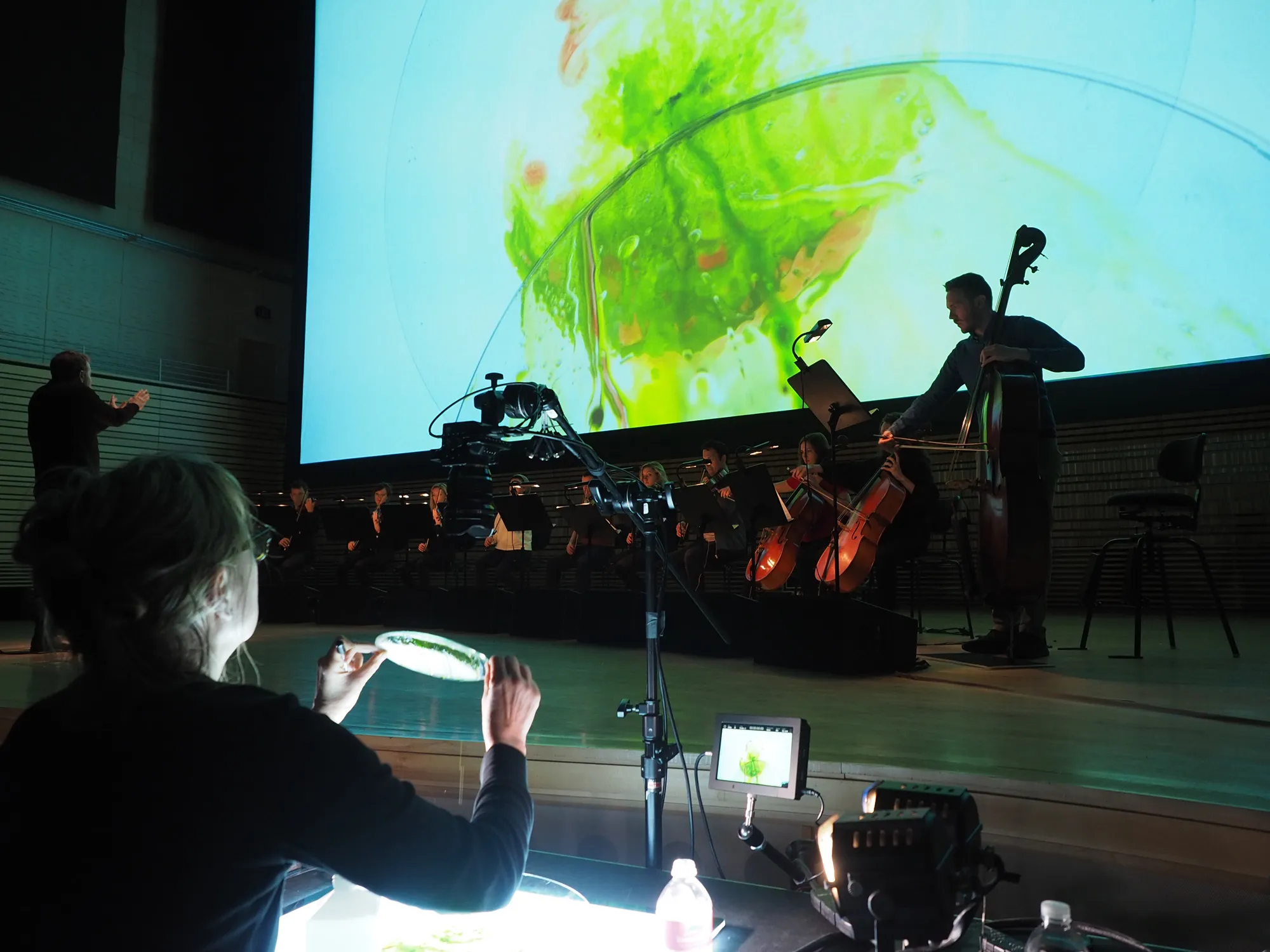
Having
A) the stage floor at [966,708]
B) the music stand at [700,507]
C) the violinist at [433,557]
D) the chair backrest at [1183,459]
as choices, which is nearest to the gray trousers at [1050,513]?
the stage floor at [966,708]

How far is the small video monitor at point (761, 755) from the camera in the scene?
5.59 ft

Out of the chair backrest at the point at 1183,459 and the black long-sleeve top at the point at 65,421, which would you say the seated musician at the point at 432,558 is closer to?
the black long-sleeve top at the point at 65,421

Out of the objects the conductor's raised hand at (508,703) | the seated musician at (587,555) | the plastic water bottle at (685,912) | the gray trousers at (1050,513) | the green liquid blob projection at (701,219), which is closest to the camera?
the conductor's raised hand at (508,703)

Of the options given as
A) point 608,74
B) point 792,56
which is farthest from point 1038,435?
point 608,74

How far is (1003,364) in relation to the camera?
11.2 feet

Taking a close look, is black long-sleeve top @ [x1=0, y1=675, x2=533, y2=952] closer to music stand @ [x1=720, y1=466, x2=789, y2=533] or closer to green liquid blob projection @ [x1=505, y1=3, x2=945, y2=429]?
music stand @ [x1=720, y1=466, x2=789, y2=533]

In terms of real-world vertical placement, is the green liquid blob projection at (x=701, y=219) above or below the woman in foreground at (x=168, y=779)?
above

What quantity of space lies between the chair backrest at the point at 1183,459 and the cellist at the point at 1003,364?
1.80ft

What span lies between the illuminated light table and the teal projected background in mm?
3914

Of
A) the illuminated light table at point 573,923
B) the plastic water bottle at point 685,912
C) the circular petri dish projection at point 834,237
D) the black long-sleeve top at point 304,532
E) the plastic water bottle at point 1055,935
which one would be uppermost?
the circular petri dish projection at point 834,237

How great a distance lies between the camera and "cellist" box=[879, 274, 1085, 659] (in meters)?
3.39

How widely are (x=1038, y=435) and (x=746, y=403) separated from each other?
9.21 feet

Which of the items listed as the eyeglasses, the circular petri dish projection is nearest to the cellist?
the circular petri dish projection

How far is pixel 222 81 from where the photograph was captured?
989 centimetres
